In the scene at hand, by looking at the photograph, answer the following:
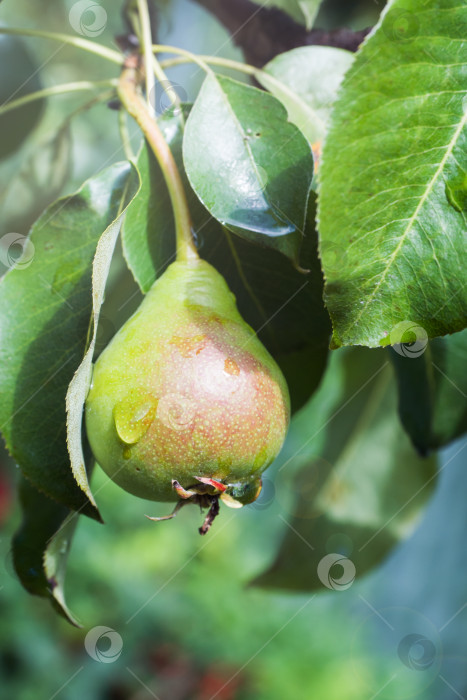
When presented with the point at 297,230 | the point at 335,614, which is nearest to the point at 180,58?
the point at 297,230

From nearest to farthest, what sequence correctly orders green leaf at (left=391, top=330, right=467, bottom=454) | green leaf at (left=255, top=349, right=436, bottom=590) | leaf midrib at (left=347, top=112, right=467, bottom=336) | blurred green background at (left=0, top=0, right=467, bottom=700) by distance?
leaf midrib at (left=347, top=112, right=467, bottom=336) < green leaf at (left=391, top=330, right=467, bottom=454) < green leaf at (left=255, top=349, right=436, bottom=590) < blurred green background at (left=0, top=0, right=467, bottom=700)

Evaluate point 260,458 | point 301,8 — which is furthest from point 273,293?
point 301,8

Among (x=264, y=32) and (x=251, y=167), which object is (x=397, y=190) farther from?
(x=264, y=32)

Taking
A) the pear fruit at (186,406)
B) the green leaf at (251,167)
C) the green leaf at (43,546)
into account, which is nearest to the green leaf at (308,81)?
the green leaf at (251,167)

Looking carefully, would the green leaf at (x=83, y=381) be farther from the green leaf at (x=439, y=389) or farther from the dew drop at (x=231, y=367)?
the green leaf at (x=439, y=389)

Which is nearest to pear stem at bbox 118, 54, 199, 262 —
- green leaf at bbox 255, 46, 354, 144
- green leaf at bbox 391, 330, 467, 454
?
green leaf at bbox 255, 46, 354, 144

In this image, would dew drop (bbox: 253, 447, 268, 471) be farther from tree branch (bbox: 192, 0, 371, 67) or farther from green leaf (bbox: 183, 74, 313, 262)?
tree branch (bbox: 192, 0, 371, 67)
